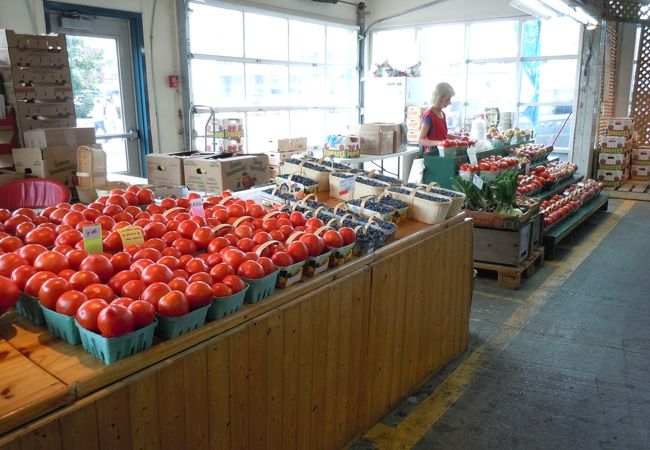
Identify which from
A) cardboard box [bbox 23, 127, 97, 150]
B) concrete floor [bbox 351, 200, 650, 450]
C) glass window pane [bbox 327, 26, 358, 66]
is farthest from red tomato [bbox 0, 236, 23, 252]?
glass window pane [bbox 327, 26, 358, 66]

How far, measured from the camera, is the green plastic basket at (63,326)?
5.15ft

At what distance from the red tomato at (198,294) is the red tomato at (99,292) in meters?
0.23

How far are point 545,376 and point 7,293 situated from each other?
114 inches

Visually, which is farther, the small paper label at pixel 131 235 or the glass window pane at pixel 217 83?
the glass window pane at pixel 217 83

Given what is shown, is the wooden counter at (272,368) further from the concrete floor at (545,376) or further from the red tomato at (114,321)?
the concrete floor at (545,376)

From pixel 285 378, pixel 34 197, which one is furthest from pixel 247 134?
pixel 285 378

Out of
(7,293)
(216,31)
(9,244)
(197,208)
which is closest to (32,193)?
(197,208)

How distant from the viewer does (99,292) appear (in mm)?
1637

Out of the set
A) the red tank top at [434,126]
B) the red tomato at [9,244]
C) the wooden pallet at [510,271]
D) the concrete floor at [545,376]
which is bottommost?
the concrete floor at [545,376]

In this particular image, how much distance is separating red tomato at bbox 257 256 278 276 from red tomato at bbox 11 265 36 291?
75 centimetres

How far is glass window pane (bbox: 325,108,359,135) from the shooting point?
1077 centimetres

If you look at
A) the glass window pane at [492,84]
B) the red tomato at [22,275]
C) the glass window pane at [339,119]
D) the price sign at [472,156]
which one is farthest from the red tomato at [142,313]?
the glass window pane at [492,84]

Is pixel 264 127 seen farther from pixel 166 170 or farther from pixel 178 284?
pixel 178 284

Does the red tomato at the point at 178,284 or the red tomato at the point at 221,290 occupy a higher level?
the red tomato at the point at 178,284
